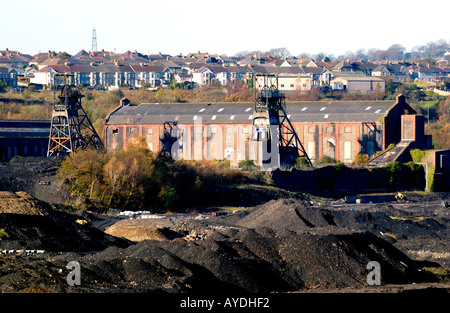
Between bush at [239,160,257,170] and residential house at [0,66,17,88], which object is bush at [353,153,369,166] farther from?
residential house at [0,66,17,88]

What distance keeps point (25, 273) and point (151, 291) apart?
10.6ft

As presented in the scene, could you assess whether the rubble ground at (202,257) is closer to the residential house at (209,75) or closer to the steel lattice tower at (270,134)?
the steel lattice tower at (270,134)

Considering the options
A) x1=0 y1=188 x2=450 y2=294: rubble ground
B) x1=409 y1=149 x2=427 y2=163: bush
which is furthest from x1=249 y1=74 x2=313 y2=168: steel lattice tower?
x1=0 y1=188 x2=450 y2=294: rubble ground

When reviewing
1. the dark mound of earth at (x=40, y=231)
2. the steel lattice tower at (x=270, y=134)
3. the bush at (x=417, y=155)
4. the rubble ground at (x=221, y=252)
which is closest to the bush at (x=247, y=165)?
the steel lattice tower at (x=270, y=134)

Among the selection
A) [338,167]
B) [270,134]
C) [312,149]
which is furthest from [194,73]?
[338,167]

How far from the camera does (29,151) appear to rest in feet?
225

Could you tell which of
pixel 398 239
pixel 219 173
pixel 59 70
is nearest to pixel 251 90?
pixel 59 70

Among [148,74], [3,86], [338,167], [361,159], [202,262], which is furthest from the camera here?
[148,74]

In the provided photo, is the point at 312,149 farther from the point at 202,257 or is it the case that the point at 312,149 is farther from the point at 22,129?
the point at 202,257

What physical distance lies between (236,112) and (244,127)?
2.68 metres

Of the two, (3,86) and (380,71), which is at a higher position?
(380,71)

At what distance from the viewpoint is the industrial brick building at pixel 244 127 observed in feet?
222

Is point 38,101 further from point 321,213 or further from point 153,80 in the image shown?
point 321,213

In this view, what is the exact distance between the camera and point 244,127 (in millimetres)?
69938
